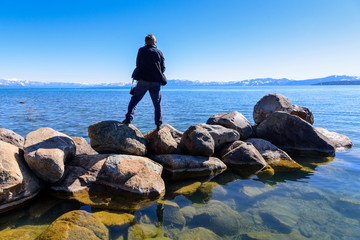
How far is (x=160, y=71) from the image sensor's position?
8.28 m

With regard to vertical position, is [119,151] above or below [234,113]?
below

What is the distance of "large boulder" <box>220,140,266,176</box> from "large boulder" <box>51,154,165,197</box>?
3315mm

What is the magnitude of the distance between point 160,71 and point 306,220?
20.6ft

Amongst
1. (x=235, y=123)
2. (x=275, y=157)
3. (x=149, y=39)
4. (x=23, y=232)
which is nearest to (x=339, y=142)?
(x=275, y=157)

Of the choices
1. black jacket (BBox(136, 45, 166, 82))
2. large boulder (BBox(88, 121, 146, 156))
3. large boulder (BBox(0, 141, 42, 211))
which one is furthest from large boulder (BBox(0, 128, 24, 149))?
black jacket (BBox(136, 45, 166, 82))

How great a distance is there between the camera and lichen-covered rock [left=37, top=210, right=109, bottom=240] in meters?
4.49

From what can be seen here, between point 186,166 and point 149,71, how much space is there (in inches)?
144

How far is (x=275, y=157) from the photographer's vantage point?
956 cm

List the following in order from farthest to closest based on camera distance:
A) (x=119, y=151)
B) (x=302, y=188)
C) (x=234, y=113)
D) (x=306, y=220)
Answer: (x=234, y=113)
(x=119, y=151)
(x=302, y=188)
(x=306, y=220)

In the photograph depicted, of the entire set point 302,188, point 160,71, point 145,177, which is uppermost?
point 160,71

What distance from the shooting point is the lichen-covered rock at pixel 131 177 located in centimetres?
640

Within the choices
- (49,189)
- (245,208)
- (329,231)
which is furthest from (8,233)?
Answer: (329,231)

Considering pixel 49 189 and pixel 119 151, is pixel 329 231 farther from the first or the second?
pixel 49 189

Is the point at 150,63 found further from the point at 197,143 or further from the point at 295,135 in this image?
the point at 295,135
